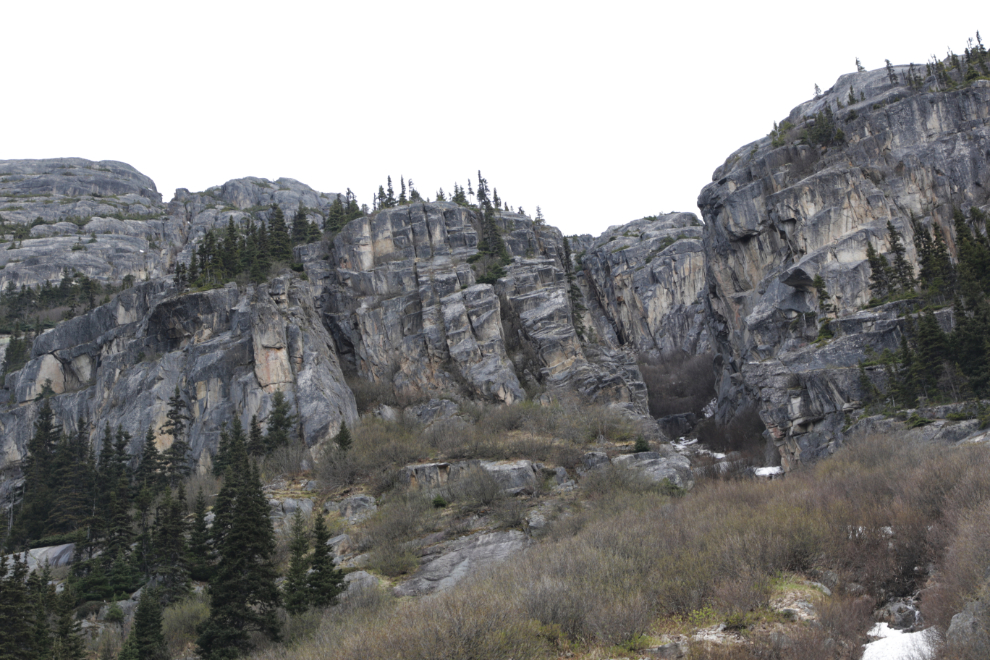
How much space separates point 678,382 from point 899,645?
10189cm

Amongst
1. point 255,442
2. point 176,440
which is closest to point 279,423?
point 255,442

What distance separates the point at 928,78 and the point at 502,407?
225 feet

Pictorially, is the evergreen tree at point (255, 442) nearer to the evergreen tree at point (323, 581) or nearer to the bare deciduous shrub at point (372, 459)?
the bare deciduous shrub at point (372, 459)

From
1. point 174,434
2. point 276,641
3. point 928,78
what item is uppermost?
point 928,78

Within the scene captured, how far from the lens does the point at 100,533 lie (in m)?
51.8

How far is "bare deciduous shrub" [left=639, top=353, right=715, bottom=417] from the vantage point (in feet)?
368

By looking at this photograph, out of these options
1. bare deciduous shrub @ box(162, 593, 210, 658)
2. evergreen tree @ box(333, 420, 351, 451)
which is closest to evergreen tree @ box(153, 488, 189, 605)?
bare deciduous shrub @ box(162, 593, 210, 658)

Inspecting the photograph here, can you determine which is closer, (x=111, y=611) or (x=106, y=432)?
(x=111, y=611)

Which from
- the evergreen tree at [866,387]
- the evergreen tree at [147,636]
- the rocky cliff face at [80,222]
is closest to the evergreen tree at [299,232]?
the rocky cliff face at [80,222]

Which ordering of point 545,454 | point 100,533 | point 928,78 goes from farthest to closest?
point 928,78, point 545,454, point 100,533

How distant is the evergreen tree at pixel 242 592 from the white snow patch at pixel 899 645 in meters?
23.4

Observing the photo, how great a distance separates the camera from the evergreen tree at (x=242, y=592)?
29.6 m

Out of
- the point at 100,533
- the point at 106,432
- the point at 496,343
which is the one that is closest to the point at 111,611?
the point at 100,533

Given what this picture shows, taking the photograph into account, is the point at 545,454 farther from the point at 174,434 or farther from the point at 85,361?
the point at 85,361
